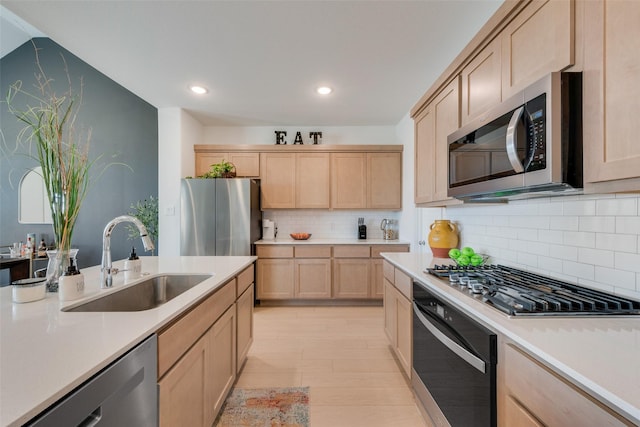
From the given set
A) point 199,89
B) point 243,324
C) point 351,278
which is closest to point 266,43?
point 199,89

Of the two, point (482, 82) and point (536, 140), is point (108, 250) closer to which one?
point (536, 140)

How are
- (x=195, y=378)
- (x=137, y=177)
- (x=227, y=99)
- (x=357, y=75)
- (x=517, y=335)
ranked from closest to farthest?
(x=517, y=335)
(x=195, y=378)
(x=357, y=75)
(x=227, y=99)
(x=137, y=177)

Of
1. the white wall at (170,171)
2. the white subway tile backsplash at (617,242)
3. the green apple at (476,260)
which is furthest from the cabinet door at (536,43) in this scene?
the white wall at (170,171)

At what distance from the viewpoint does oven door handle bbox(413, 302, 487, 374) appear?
0.99 meters

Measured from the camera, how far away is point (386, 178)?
3824mm

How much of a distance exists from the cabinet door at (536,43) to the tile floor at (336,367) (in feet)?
6.33

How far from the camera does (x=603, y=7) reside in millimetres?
856

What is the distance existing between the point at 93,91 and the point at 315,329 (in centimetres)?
467

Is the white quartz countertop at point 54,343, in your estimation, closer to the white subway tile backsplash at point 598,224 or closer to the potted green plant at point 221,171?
the white subway tile backsplash at point 598,224

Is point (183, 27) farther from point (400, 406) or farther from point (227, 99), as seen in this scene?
point (400, 406)

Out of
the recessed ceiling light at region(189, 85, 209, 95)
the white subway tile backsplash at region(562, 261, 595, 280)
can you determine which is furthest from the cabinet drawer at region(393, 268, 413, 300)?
the recessed ceiling light at region(189, 85, 209, 95)

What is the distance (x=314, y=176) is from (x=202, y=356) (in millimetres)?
2875

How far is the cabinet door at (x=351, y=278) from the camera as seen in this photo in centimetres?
353

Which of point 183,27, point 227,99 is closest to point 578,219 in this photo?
point 183,27
